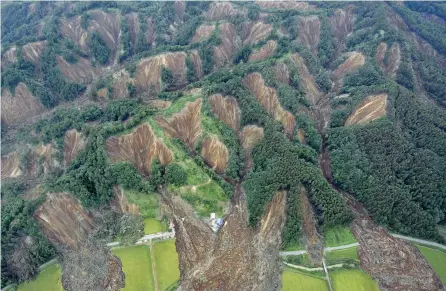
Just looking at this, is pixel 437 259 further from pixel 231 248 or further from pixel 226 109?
pixel 226 109

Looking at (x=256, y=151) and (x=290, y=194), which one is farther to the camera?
(x=256, y=151)

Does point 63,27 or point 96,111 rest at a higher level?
point 63,27

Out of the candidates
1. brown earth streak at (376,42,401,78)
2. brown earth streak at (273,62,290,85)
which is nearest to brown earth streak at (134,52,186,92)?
brown earth streak at (273,62,290,85)

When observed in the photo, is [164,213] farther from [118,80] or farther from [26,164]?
[118,80]

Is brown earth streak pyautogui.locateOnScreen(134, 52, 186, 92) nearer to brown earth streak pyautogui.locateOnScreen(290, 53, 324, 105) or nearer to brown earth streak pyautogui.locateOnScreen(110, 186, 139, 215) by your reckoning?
brown earth streak pyautogui.locateOnScreen(290, 53, 324, 105)

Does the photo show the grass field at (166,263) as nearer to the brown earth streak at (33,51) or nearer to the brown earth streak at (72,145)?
the brown earth streak at (72,145)

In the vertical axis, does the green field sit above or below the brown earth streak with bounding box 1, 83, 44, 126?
below

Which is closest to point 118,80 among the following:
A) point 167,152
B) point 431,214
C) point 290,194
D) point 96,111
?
point 96,111
